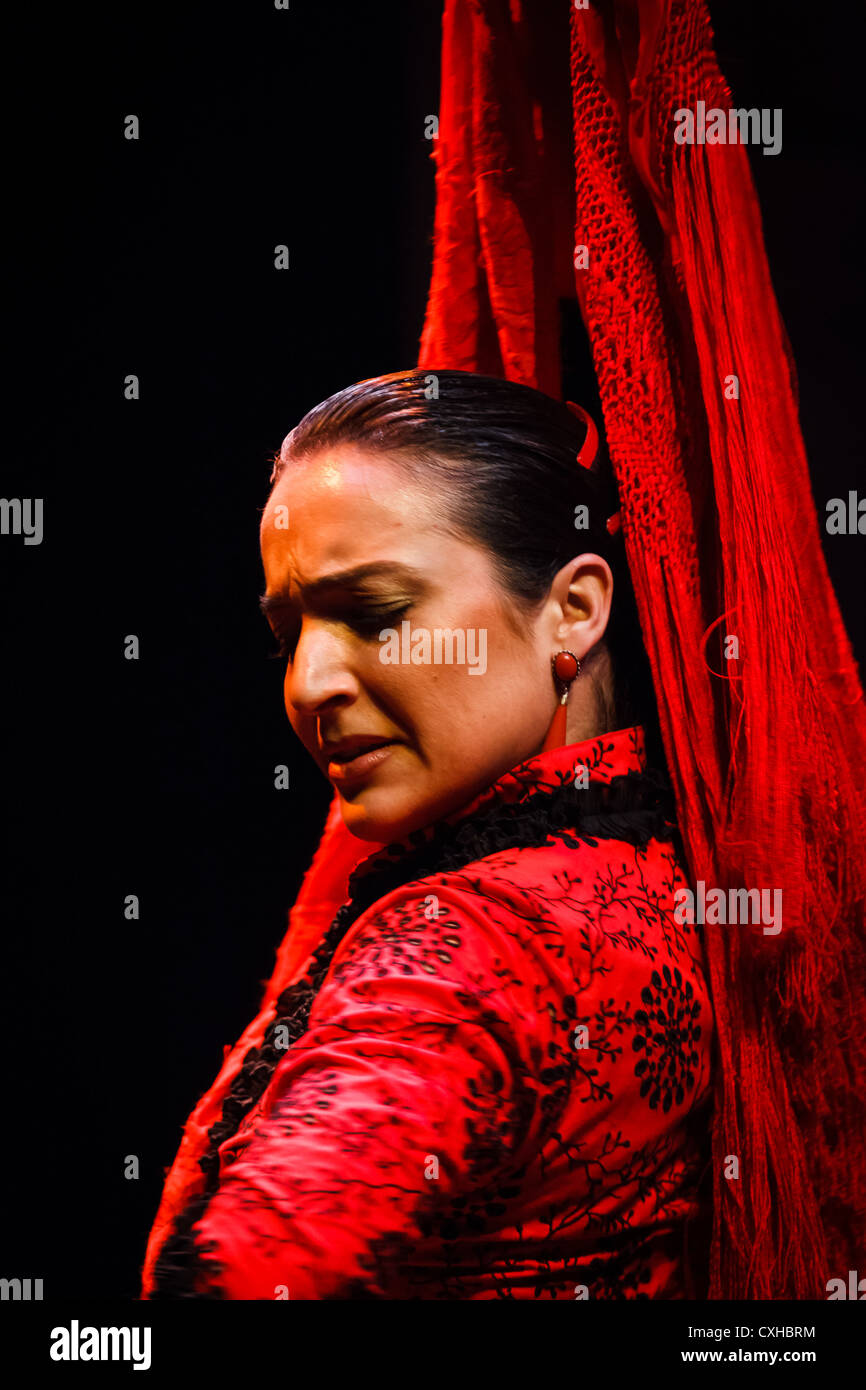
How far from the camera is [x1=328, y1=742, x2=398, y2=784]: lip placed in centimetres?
113

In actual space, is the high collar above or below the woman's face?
below

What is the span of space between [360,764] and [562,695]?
191 millimetres

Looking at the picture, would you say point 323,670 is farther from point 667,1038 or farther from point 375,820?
point 667,1038

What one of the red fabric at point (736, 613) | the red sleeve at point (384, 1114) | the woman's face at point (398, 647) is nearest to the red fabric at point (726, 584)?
the red fabric at point (736, 613)

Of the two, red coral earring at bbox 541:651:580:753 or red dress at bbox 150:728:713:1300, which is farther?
red coral earring at bbox 541:651:580:753

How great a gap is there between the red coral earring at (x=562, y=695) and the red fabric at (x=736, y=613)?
0.25 ft

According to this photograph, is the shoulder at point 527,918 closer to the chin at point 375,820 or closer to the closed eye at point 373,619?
the chin at point 375,820

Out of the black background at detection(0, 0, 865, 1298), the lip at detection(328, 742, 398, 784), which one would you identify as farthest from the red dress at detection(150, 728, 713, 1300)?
the black background at detection(0, 0, 865, 1298)

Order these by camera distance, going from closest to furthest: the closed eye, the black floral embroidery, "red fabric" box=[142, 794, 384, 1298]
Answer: the black floral embroidery, the closed eye, "red fabric" box=[142, 794, 384, 1298]

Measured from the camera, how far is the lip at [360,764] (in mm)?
1133

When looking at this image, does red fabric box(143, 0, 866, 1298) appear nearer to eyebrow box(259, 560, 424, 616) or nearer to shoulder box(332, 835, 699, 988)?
shoulder box(332, 835, 699, 988)

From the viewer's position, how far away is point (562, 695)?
3.73 feet

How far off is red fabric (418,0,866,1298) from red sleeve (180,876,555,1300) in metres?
0.24
